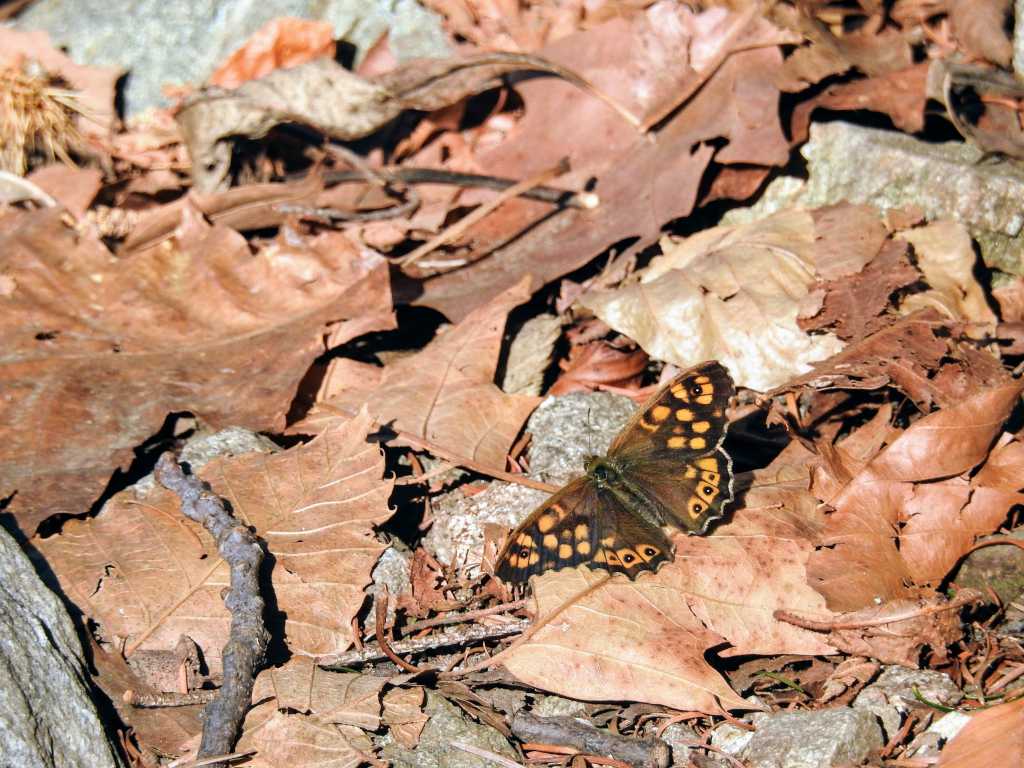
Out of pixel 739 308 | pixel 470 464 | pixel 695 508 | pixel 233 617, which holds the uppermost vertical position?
pixel 739 308

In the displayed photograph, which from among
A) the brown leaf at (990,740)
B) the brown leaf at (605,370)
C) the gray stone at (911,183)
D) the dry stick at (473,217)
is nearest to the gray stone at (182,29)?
the dry stick at (473,217)

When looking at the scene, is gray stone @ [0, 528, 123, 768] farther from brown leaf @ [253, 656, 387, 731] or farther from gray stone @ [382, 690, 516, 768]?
gray stone @ [382, 690, 516, 768]

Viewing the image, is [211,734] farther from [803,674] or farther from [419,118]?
[419,118]

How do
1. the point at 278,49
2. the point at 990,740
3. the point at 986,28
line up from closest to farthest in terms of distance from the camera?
the point at 990,740 → the point at 986,28 → the point at 278,49

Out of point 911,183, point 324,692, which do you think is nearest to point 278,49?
point 911,183

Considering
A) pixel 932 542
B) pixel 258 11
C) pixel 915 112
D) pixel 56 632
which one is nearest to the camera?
pixel 56 632

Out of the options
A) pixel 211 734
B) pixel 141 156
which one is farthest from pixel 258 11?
pixel 211 734

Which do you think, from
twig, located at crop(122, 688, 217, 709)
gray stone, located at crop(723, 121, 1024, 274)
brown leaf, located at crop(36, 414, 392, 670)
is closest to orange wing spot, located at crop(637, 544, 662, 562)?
brown leaf, located at crop(36, 414, 392, 670)

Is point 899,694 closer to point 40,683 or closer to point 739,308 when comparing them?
point 739,308
